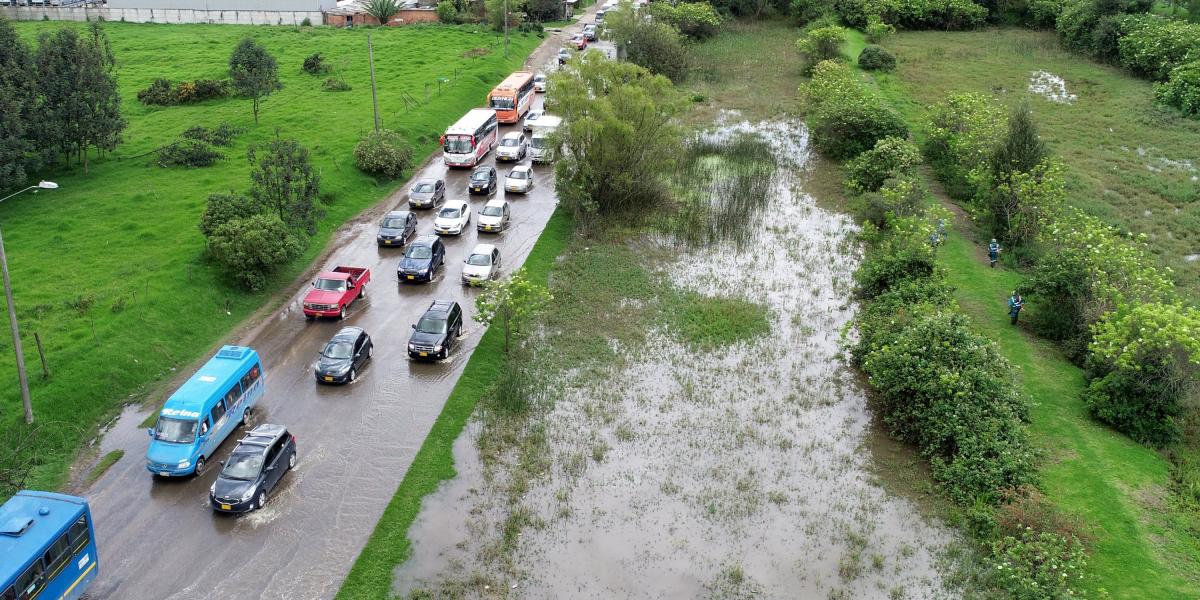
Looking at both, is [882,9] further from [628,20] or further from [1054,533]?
[1054,533]

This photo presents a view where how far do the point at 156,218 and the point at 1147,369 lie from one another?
1600 inches

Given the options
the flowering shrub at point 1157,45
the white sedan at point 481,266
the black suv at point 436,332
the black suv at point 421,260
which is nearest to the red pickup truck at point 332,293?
the black suv at point 421,260

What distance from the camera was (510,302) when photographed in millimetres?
31438

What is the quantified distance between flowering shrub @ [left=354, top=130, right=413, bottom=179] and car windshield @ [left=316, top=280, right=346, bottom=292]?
15255mm

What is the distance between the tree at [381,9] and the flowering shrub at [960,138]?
2216 inches

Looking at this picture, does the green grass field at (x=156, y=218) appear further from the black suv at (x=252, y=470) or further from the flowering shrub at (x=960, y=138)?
the flowering shrub at (x=960, y=138)

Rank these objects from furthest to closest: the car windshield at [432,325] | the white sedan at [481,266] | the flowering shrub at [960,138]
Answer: the flowering shrub at [960,138] < the white sedan at [481,266] < the car windshield at [432,325]

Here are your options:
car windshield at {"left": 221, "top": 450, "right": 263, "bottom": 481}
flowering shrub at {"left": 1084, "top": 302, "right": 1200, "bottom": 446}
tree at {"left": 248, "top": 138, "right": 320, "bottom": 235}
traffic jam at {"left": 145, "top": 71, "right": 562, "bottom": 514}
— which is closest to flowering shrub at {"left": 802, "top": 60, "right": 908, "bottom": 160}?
traffic jam at {"left": 145, "top": 71, "right": 562, "bottom": 514}

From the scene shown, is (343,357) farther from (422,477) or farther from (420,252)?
(420,252)

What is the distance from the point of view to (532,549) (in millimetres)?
23016

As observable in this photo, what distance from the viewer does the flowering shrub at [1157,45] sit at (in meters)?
64.9

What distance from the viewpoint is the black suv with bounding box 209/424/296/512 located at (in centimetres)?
2338

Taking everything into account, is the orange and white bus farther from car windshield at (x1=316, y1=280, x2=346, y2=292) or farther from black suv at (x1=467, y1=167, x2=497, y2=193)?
car windshield at (x1=316, y1=280, x2=346, y2=292)

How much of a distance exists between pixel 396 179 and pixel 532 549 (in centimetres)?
3138
